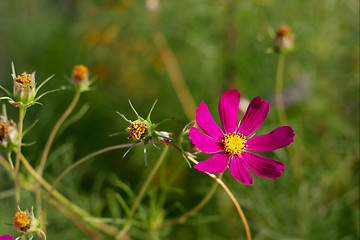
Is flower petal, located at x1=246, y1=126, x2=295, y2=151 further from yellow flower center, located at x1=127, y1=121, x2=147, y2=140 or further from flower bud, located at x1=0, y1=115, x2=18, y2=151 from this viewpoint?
flower bud, located at x1=0, y1=115, x2=18, y2=151

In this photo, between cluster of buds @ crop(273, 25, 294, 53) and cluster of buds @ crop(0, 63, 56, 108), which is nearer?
cluster of buds @ crop(0, 63, 56, 108)

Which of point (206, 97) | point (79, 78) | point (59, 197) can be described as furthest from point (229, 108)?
point (206, 97)

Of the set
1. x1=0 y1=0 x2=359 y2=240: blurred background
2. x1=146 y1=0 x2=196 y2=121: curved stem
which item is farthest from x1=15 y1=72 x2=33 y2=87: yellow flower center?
x1=146 y1=0 x2=196 y2=121: curved stem

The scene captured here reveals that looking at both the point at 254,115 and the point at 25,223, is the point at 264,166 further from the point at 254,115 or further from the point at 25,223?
the point at 25,223

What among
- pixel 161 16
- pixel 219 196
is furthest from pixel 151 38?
pixel 219 196

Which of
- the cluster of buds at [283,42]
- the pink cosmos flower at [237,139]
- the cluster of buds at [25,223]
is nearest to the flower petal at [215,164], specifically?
the pink cosmos flower at [237,139]

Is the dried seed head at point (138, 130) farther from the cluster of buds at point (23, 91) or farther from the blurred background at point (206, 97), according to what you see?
the blurred background at point (206, 97)

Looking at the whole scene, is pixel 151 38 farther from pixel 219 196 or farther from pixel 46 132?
pixel 219 196
